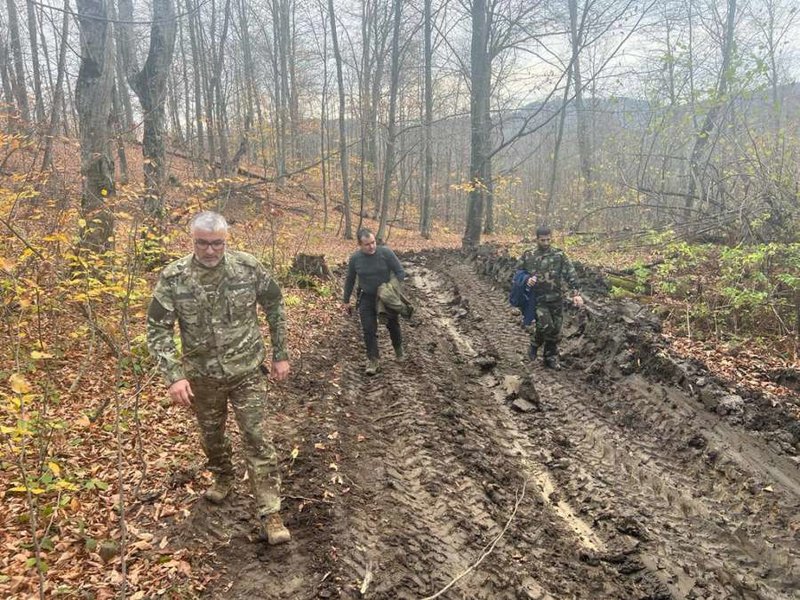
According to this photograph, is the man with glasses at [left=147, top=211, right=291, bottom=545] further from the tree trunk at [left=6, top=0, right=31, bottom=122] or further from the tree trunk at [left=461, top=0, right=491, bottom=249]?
the tree trunk at [left=461, top=0, right=491, bottom=249]

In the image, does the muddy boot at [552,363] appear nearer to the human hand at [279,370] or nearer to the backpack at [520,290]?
the backpack at [520,290]

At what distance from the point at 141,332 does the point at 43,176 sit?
10.4 feet

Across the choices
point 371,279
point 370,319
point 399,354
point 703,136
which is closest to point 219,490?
point 370,319

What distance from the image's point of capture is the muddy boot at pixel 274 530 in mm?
3666

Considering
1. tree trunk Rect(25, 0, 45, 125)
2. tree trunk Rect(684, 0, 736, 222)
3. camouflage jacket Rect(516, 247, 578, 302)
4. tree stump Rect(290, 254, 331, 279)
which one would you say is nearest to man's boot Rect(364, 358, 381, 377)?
camouflage jacket Rect(516, 247, 578, 302)

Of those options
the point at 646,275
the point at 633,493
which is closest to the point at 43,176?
the point at 633,493

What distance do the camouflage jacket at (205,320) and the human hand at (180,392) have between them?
0.06 m

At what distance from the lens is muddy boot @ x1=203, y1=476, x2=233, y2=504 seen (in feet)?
13.6

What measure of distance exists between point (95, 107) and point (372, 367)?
20.2ft

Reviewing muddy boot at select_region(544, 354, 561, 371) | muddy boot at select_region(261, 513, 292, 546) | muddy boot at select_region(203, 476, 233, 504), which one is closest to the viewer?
muddy boot at select_region(261, 513, 292, 546)

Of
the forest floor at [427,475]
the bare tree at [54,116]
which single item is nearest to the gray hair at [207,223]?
the forest floor at [427,475]

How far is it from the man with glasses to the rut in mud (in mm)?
513

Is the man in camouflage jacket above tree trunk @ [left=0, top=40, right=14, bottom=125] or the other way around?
the other way around

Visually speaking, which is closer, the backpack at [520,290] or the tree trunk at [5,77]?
the backpack at [520,290]
